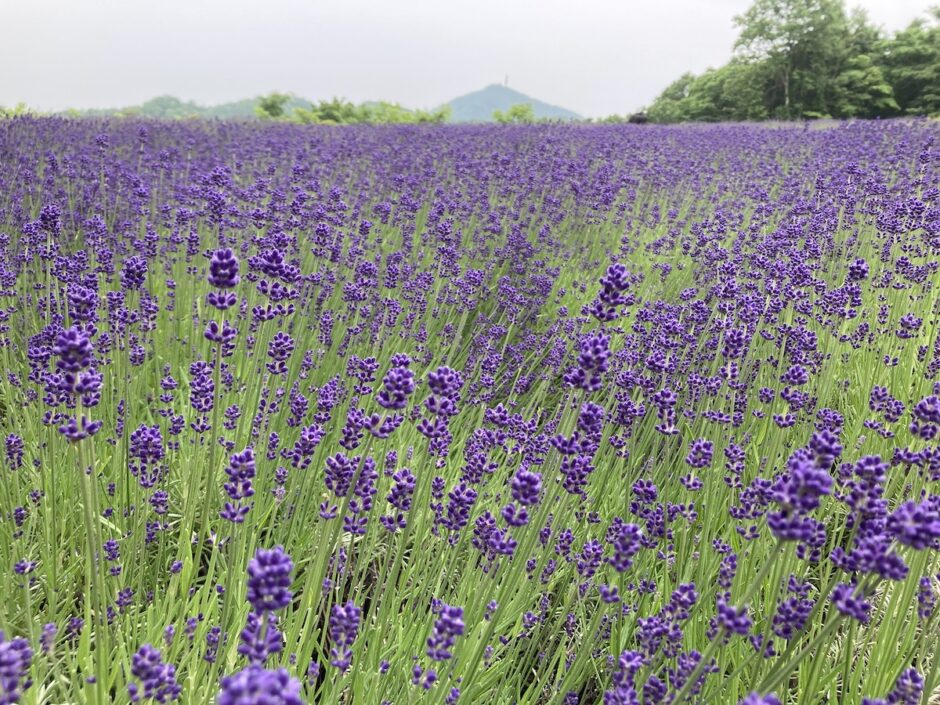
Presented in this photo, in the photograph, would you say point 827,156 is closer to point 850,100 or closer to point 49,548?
point 49,548

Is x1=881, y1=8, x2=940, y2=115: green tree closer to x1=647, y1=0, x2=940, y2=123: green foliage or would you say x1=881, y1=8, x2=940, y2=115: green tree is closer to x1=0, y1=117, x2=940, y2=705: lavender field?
→ x1=647, y1=0, x2=940, y2=123: green foliage

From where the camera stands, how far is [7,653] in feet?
3.43

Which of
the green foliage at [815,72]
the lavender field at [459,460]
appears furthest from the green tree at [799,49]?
the lavender field at [459,460]

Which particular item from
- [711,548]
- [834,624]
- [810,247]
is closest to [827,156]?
[810,247]

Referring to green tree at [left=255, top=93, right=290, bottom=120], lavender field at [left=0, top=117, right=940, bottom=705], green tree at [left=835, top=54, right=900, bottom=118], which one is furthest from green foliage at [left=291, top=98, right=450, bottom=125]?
green tree at [left=835, top=54, right=900, bottom=118]

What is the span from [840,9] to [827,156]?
36.8 meters

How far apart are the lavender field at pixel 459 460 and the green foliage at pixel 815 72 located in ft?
106

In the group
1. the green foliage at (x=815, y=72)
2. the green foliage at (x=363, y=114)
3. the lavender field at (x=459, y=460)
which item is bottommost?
the lavender field at (x=459, y=460)

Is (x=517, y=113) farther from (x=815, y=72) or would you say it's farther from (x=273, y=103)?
(x=815, y=72)

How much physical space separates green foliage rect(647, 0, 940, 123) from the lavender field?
32.2 m

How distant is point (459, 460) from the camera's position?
11.1 feet

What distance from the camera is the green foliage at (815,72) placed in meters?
32.1

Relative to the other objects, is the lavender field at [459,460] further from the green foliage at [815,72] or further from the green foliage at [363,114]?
the green foliage at [815,72]

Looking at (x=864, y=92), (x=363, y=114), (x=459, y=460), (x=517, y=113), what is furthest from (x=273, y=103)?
(x=864, y=92)
